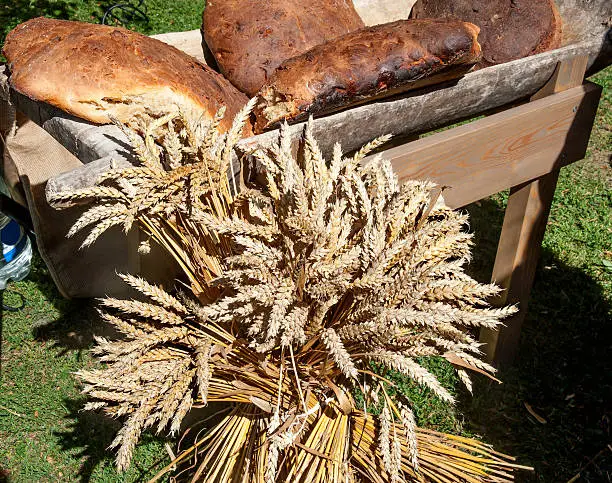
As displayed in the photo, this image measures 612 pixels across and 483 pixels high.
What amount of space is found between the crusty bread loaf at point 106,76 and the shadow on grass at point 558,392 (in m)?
2.19

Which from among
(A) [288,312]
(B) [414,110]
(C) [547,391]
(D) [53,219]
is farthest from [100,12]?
(A) [288,312]

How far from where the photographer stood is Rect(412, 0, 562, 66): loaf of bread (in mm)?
2510

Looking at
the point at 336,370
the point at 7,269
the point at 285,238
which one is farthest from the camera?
the point at 7,269

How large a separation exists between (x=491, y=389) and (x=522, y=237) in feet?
2.89

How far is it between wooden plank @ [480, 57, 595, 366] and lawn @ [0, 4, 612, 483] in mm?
298

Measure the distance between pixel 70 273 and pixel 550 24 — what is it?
9.04ft

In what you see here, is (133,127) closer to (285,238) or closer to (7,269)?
(285,238)

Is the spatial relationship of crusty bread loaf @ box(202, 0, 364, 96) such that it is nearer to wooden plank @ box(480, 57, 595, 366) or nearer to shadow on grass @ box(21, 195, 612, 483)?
wooden plank @ box(480, 57, 595, 366)

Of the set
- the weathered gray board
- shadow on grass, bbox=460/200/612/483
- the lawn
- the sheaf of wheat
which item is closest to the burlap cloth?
the lawn

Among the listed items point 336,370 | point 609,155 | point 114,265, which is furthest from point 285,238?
point 609,155

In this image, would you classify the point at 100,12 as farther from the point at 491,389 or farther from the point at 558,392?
the point at 558,392

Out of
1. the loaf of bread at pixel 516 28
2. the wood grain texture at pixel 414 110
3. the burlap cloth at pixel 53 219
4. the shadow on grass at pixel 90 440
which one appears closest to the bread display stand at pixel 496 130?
the wood grain texture at pixel 414 110

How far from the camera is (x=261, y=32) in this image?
7.43 ft

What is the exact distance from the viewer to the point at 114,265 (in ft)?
11.8
